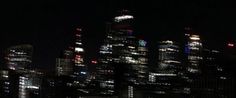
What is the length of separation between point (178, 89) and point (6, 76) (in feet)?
46.3

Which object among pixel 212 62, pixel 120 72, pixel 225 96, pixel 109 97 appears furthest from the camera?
pixel 109 97

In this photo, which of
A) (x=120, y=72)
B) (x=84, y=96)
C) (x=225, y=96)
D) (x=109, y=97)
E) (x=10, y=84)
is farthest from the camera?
(x=10, y=84)

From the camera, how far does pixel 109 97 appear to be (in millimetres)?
33250

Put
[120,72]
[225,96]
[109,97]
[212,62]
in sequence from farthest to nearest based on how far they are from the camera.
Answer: [109,97] < [212,62] < [225,96] < [120,72]

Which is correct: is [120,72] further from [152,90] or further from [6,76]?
[6,76]

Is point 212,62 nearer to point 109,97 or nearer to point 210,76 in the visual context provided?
point 210,76

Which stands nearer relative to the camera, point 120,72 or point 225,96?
point 120,72

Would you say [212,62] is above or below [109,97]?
above

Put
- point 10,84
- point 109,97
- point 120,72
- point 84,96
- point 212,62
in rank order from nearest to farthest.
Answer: point 120,72, point 212,62, point 109,97, point 84,96, point 10,84

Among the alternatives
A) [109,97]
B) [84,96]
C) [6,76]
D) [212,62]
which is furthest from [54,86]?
[212,62]

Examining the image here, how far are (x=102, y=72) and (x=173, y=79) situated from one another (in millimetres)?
6642

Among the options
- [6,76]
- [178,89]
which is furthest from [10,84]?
[178,89]

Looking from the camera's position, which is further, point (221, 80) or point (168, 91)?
point (168, 91)

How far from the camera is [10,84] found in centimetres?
4103
